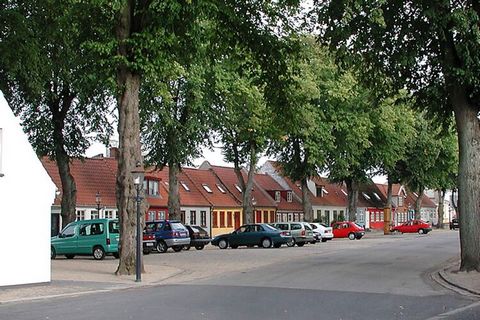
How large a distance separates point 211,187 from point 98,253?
35.2m

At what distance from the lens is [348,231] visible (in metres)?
55.4

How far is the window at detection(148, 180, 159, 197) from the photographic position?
183 ft

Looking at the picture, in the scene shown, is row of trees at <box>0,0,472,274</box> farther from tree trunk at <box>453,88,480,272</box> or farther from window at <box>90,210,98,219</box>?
window at <box>90,210,98,219</box>

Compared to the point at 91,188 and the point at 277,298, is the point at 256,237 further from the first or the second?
the point at 277,298

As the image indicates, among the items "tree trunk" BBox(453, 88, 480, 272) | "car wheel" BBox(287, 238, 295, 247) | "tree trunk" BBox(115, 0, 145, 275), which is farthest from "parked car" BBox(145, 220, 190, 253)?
"tree trunk" BBox(453, 88, 480, 272)

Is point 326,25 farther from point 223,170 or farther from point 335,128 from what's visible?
point 223,170

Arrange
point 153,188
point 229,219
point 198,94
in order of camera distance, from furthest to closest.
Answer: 1. point 229,219
2. point 153,188
3. point 198,94

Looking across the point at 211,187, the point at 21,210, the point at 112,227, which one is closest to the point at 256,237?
the point at 112,227

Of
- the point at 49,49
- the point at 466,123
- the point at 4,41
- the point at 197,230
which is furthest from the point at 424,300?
the point at 197,230

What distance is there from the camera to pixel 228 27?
22656mm

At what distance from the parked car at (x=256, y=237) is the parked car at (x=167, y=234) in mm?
4233

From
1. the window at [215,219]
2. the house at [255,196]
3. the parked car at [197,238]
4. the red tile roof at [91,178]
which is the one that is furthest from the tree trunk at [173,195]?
the house at [255,196]

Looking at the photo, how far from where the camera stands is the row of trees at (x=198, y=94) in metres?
21.0

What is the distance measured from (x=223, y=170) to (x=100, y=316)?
192 ft
